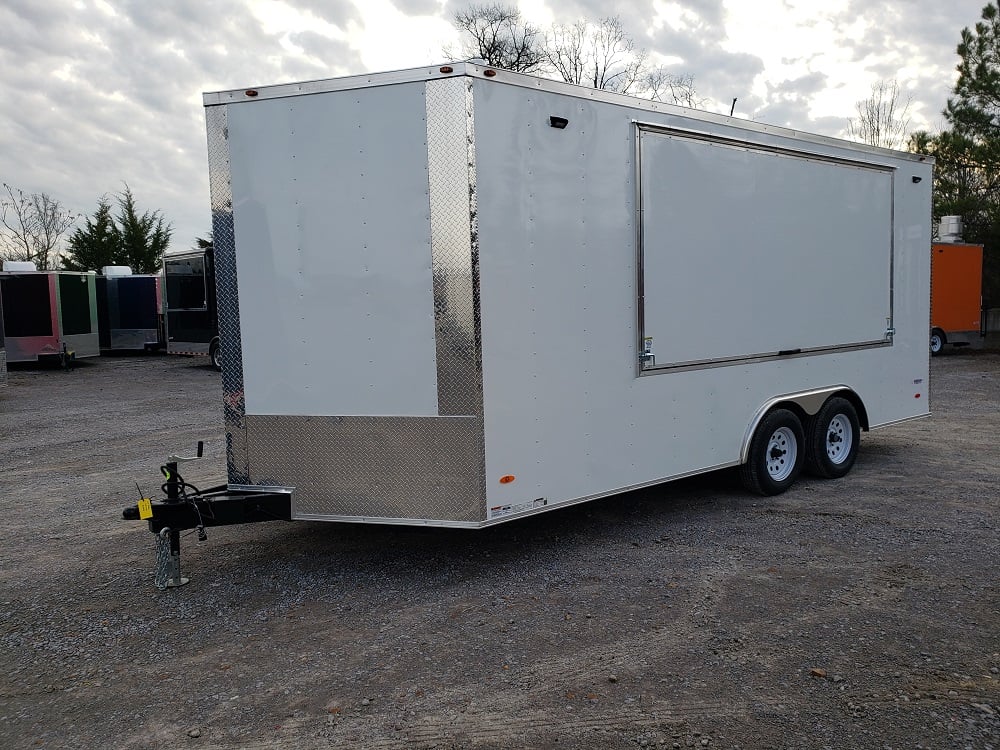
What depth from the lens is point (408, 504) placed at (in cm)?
464

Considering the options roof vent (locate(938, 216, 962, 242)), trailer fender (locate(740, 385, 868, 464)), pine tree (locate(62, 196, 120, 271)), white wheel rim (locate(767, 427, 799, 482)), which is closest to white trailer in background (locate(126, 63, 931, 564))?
trailer fender (locate(740, 385, 868, 464))

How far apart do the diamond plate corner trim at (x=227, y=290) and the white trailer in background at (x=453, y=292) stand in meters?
0.01

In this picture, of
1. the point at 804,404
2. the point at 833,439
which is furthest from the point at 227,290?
the point at 833,439

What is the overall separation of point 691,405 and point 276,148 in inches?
126

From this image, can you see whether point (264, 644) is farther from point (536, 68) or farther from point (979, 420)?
point (536, 68)

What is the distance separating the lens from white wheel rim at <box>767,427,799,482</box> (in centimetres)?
655

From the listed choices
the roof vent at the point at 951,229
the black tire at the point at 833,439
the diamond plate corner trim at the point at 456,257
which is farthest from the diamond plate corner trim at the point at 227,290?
the roof vent at the point at 951,229

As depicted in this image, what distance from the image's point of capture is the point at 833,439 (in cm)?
717

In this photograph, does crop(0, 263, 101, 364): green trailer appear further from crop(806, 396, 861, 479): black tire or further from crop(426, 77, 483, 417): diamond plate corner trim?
crop(806, 396, 861, 479): black tire

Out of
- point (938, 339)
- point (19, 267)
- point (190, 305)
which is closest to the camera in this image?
point (190, 305)

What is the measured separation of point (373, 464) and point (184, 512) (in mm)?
1082

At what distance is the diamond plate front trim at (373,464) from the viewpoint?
4.56 metres

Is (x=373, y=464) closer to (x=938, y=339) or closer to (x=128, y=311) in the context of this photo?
(x=938, y=339)

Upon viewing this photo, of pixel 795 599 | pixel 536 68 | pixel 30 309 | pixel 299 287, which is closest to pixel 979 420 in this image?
pixel 795 599
